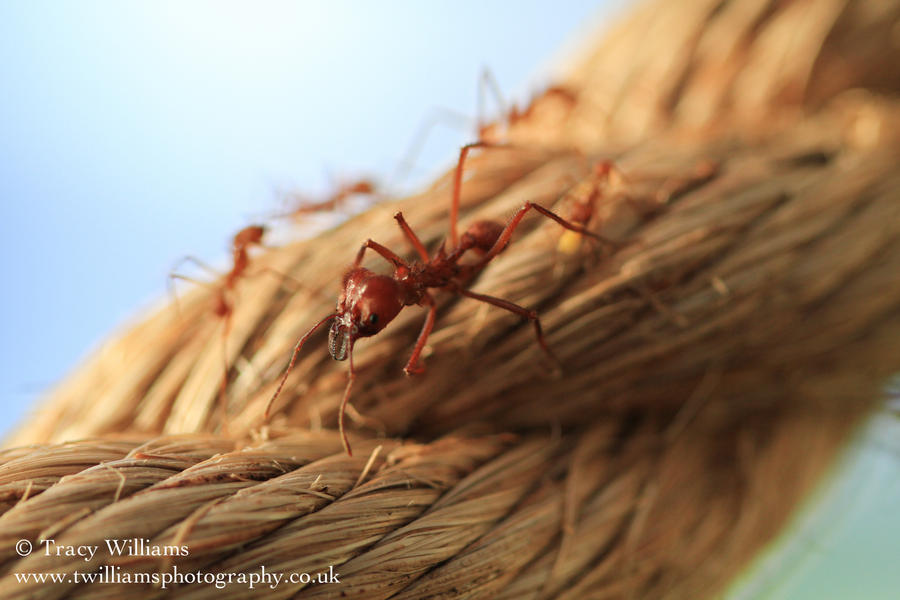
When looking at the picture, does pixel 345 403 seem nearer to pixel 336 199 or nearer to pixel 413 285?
pixel 413 285

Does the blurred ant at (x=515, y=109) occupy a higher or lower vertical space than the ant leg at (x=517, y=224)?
higher

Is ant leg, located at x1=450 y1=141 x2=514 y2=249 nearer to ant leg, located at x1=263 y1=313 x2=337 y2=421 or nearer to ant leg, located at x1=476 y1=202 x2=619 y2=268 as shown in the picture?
ant leg, located at x1=476 y1=202 x2=619 y2=268

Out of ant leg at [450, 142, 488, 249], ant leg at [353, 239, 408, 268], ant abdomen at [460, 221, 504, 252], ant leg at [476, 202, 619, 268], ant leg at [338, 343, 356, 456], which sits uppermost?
ant leg at [450, 142, 488, 249]

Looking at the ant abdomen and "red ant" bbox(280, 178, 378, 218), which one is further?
"red ant" bbox(280, 178, 378, 218)

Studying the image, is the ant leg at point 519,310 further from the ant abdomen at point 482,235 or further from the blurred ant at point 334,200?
the blurred ant at point 334,200

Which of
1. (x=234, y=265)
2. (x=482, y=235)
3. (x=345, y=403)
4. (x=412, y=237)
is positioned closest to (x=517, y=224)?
(x=482, y=235)

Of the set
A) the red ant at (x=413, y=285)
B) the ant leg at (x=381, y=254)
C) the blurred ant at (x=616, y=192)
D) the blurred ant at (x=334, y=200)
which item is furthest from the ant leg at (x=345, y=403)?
the blurred ant at (x=334, y=200)

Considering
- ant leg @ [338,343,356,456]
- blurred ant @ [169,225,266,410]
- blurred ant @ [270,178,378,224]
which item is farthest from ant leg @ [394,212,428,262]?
blurred ant @ [270,178,378,224]
